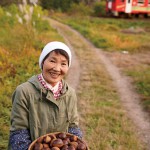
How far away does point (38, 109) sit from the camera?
221 cm

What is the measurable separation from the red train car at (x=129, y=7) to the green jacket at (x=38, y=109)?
61.8ft

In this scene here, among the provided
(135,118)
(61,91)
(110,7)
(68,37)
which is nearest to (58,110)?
(61,91)

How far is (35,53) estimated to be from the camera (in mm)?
7434

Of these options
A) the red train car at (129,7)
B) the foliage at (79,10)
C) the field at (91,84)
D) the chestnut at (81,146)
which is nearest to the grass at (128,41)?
the field at (91,84)

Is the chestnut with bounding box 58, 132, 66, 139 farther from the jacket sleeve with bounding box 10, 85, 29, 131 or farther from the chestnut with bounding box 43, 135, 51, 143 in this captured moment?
the jacket sleeve with bounding box 10, 85, 29, 131

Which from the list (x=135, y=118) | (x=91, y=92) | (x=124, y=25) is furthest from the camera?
(x=124, y=25)

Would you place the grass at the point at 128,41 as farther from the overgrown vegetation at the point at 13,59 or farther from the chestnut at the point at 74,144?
the chestnut at the point at 74,144

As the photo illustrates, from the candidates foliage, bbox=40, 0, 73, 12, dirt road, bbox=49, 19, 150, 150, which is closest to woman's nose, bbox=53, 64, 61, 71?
dirt road, bbox=49, 19, 150, 150

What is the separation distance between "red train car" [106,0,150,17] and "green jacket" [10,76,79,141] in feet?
61.8

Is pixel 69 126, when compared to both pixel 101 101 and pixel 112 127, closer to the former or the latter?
pixel 112 127

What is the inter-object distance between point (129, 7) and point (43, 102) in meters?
19.3

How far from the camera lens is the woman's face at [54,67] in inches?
86.0

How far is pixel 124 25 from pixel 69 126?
17.0 m

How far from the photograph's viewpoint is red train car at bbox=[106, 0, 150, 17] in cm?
2042
